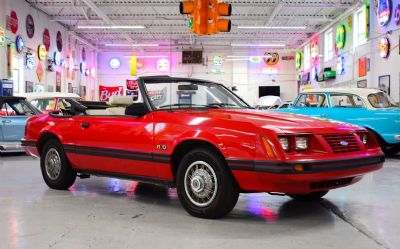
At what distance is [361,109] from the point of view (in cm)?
1061

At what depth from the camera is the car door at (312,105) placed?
1121 centimetres

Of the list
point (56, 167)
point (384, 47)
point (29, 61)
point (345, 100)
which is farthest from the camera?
point (29, 61)

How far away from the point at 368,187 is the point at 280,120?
107 inches

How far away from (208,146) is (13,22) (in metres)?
17.6

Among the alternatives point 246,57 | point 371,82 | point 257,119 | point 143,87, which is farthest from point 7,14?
point 246,57

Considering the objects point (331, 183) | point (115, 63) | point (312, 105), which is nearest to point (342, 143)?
point (331, 183)

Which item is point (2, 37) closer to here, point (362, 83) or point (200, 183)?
point (362, 83)

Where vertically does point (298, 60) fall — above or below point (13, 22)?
below

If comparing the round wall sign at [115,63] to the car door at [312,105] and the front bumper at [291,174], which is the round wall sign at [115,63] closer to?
the car door at [312,105]

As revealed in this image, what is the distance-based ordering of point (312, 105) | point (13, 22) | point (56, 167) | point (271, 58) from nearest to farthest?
point (56, 167) < point (312, 105) < point (13, 22) < point (271, 58)

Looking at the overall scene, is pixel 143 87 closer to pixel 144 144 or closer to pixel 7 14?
pixel 144 144

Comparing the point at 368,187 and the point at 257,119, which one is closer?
the point at 257,119

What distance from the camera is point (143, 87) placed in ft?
17.9

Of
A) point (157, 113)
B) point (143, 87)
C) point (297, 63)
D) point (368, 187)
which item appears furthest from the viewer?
point (297, 63)
